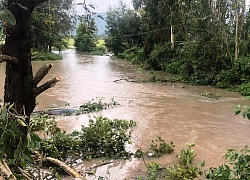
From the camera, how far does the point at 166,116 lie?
8.49m

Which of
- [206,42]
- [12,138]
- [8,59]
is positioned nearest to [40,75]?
[8,59]

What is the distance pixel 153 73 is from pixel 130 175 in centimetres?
1436

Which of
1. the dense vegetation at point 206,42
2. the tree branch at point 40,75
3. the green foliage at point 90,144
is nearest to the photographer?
the tree branch at point 40,75

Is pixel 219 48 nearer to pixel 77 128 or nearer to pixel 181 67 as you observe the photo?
pixel 181 67

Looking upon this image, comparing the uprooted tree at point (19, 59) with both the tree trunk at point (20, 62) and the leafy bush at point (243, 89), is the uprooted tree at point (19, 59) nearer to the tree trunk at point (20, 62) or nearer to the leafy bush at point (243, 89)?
the tree trunk at point (20, 62)

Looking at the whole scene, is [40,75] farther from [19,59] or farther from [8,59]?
[8,59]

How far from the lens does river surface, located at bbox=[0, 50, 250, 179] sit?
18.9 ft

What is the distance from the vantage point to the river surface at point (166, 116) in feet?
18.9

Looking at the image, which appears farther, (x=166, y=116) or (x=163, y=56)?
(x=163, y=56)

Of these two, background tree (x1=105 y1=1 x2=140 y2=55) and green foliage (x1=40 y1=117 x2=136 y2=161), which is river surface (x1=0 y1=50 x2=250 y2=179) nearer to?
green foliage (x1=40 y1=117 x2=136 y2=161)

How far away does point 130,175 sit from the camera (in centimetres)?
473

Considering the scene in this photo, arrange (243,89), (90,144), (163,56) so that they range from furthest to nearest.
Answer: (163,56) → (243,89) → (90,144)

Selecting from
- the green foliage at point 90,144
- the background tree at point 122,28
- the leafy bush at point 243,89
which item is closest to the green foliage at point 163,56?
the leafy bush at point 243,89

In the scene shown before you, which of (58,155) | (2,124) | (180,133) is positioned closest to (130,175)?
(58,155)
